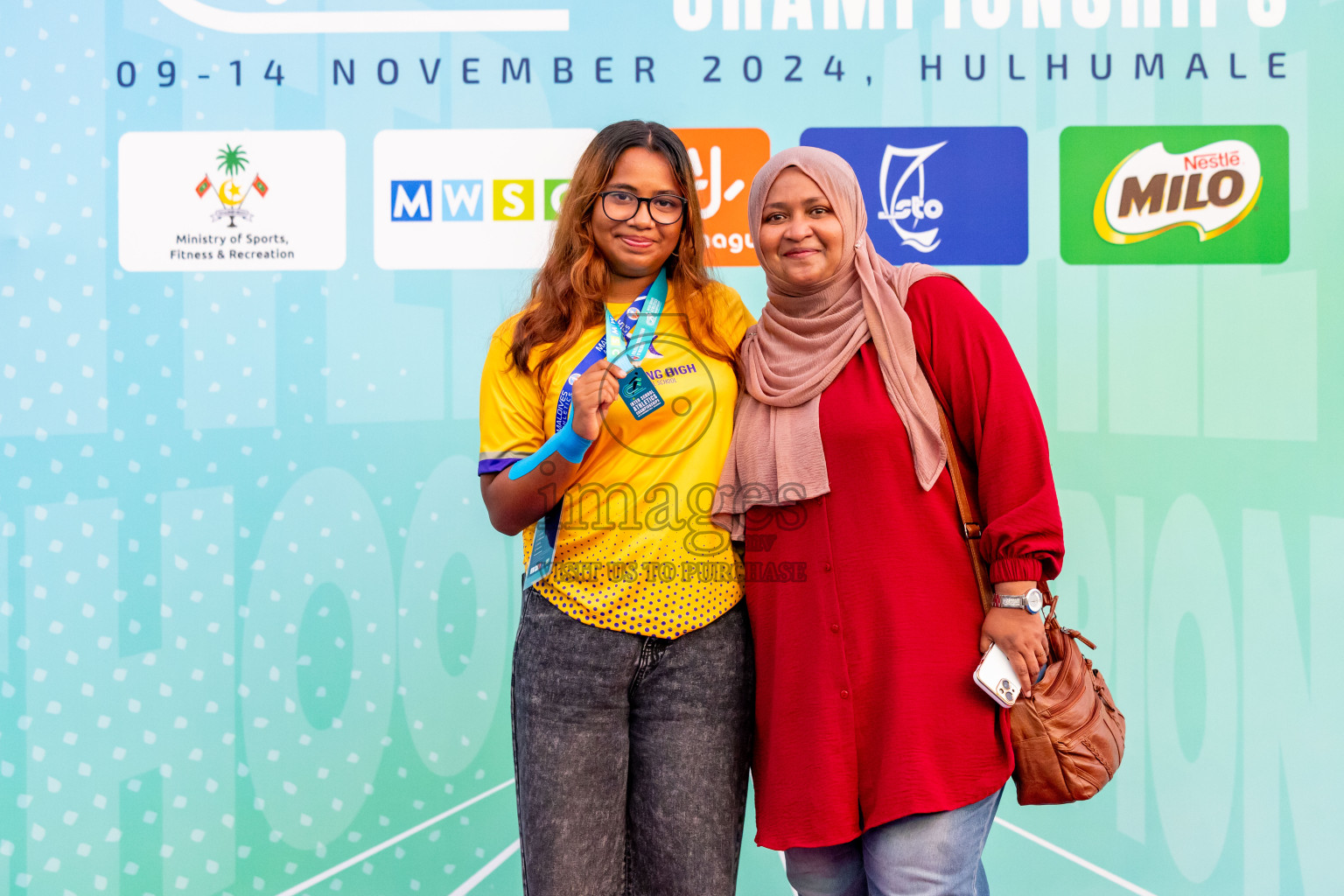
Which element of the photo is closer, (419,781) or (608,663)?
(608,663)

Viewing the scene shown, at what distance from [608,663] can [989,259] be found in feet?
5.04

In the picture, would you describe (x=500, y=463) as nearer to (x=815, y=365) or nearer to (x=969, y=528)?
(x=815, y=365)

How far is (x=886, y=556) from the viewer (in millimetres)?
1385

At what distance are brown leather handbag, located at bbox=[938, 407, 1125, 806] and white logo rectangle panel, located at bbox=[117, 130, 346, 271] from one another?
1.76 meters

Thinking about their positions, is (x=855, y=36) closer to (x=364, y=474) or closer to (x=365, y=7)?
(x=365, y=7)

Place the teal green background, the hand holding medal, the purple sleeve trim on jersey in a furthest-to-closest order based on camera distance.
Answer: the teal green background, the purple sleeve trim on jersey, the hand holding medal

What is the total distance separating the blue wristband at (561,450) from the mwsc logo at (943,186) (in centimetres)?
125

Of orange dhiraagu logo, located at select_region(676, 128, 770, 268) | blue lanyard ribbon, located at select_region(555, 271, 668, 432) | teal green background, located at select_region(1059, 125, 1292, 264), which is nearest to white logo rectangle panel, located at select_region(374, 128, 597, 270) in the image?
orange dhiraagu logo, located at select_region(676, 128, 770, 268)

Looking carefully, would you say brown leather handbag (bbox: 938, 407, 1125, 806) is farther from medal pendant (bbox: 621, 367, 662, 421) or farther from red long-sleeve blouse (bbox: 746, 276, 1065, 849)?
medal pendant (bbox: 621, 367, 662, 421)

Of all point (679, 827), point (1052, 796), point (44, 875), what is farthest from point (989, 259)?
point (44, 875)

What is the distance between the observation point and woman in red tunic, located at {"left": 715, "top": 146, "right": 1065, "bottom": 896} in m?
1.36

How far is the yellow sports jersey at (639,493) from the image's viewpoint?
1.44m

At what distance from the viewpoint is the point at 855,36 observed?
2.22 metres

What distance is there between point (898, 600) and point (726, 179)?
1.33 metres
